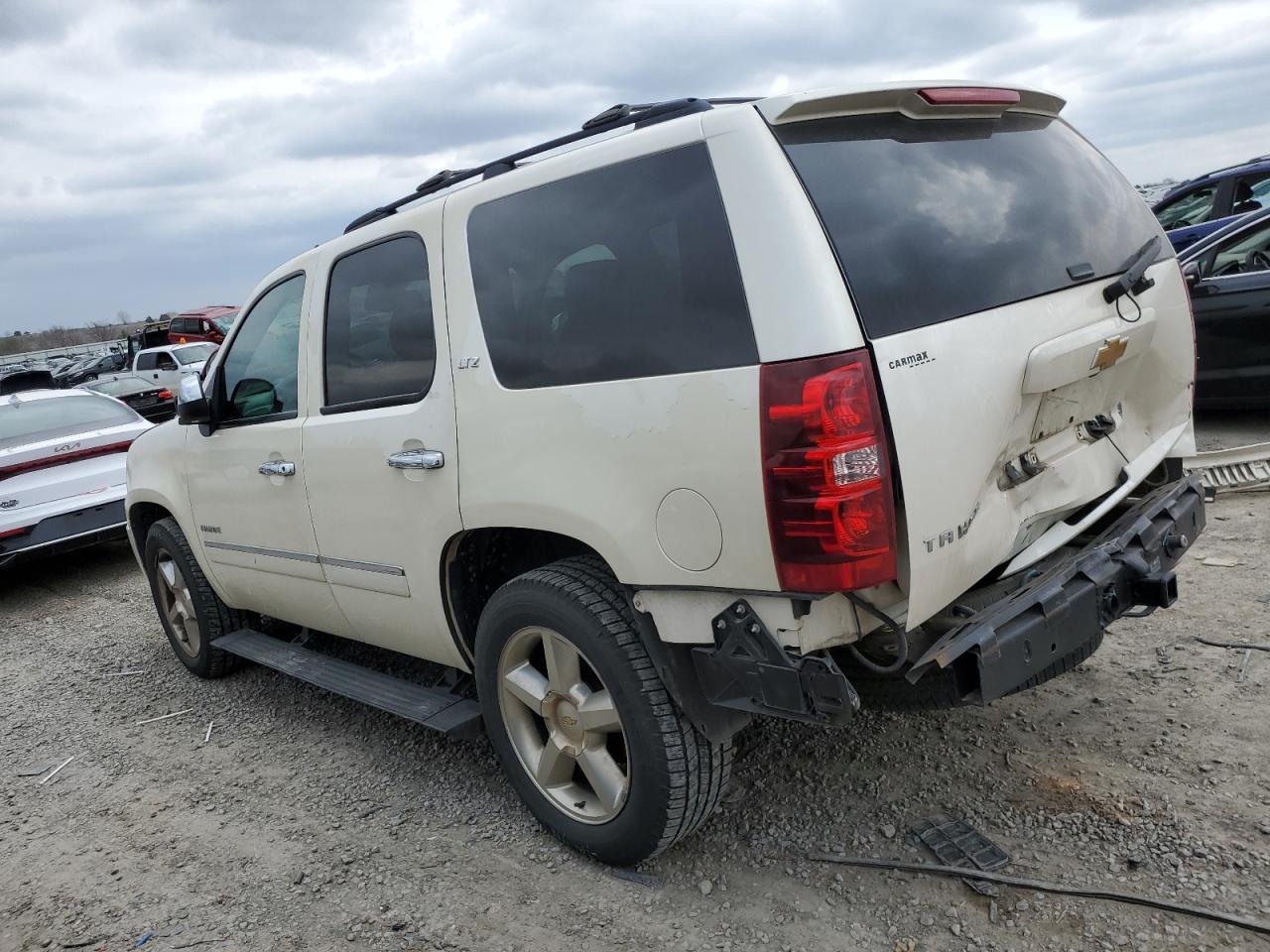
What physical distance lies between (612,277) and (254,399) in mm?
2107

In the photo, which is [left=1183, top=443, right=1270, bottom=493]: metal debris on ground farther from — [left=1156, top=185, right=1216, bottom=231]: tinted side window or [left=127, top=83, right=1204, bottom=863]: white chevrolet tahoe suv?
[left=1156, top=185, right=1216, bottom=231]: tinted side window

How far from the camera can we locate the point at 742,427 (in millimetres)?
2334

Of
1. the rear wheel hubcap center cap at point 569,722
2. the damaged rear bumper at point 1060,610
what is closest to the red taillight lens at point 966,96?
the damaged rear bumper at point 1060,610

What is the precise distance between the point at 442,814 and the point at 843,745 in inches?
56.6

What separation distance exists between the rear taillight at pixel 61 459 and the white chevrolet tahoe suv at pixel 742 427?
4.72 metres

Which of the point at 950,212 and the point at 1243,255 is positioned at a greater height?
the point at 950,212

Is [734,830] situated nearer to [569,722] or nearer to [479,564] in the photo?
[569,722]

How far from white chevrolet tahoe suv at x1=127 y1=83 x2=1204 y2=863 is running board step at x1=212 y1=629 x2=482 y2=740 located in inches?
1.0

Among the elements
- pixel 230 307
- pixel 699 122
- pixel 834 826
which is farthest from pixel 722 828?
pixel 230 307

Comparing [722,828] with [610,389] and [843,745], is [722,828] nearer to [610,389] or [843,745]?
[843,745]

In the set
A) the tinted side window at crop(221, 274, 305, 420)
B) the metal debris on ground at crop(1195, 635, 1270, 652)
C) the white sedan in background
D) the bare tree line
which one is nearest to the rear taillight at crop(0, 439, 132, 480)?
the white sedan in background

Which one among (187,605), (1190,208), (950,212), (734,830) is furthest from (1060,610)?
(1190,208)

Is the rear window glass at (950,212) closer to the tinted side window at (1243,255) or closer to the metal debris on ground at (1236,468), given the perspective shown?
the metal debris on ground at (1236,468)

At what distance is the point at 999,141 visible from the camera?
114 inches
